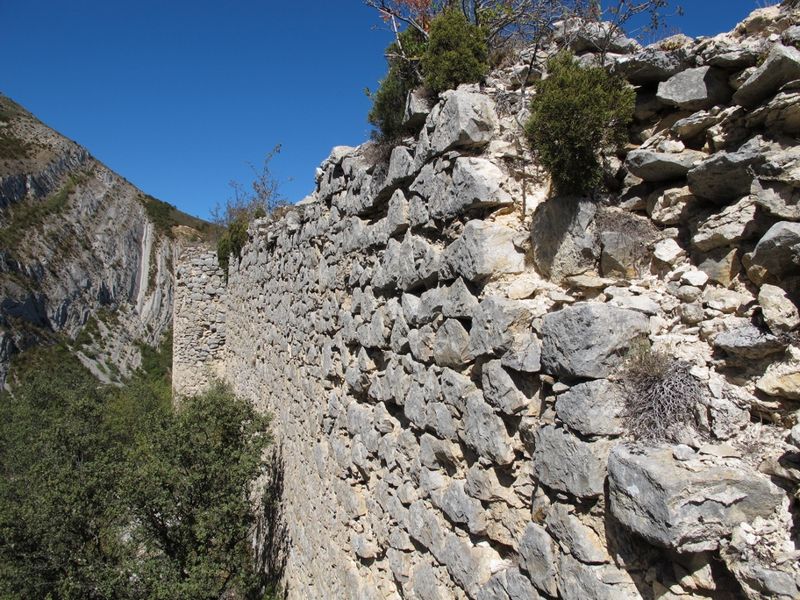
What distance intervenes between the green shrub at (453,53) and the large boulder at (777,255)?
2.21m

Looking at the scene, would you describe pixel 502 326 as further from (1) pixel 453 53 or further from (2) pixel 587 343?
(1) pixel 453 53

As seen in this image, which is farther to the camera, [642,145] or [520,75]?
[520,75]

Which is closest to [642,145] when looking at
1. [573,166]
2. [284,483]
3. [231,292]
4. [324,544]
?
[573,166]

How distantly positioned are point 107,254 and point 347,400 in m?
32.0

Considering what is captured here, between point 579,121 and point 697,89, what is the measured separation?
0.55 metres

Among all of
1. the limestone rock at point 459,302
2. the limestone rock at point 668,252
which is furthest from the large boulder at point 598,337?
the limestone rock at point 459,302

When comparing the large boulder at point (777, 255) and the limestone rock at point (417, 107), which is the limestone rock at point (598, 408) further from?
the limestone rock at point (417, 107)

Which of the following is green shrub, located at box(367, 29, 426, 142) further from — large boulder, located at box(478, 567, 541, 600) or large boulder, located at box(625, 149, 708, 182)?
large boulder, located at box(478, 567, 541, 600)

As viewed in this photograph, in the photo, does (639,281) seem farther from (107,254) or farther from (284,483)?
(107,254)

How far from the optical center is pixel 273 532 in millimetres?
7324

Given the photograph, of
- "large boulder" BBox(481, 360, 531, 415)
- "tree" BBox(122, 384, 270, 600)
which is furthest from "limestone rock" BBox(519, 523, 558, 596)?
"tree" BBox(122, 384, 270, 600)

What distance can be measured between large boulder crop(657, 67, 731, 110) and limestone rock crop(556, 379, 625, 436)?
1454 millimetres

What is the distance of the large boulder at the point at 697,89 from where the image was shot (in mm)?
2385

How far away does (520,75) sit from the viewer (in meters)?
3.31
